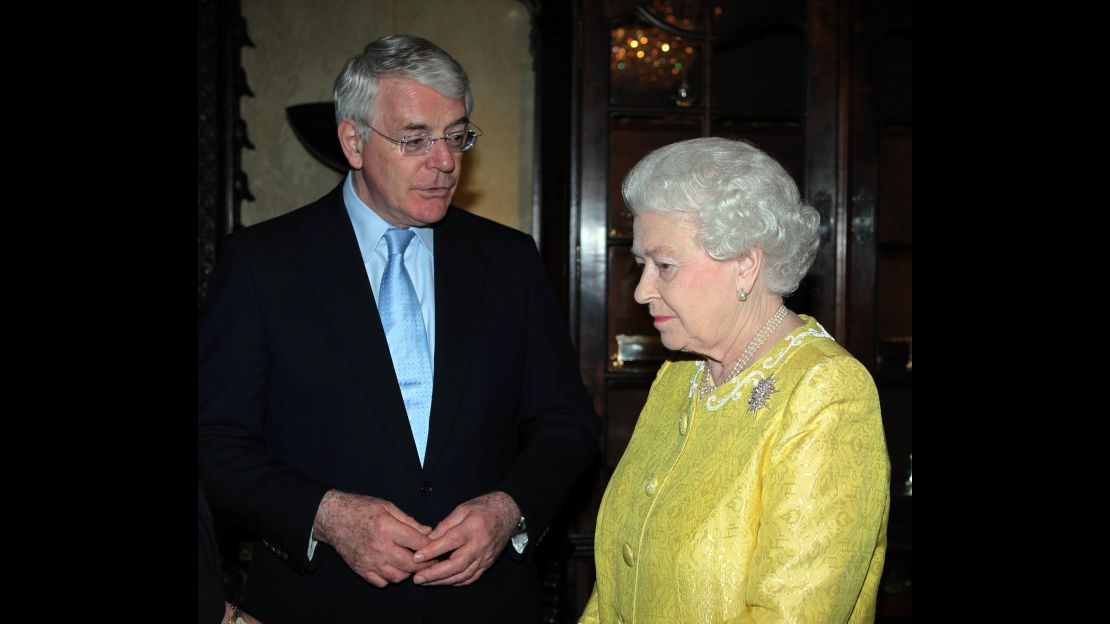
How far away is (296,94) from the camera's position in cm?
383

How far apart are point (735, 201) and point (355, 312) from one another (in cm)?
86

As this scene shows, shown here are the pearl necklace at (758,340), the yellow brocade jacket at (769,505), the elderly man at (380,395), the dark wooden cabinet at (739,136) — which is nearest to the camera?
the yellow brocade jacket at (769,505)

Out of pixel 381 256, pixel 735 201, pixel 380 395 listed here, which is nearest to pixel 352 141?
pixel 381 256

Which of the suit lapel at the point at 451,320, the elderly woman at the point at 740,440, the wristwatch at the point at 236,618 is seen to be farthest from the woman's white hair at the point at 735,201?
the wristwatch at the point at 236,618

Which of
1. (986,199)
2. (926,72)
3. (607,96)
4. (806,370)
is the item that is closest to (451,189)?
(806,370)

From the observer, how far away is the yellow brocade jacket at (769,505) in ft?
4.40

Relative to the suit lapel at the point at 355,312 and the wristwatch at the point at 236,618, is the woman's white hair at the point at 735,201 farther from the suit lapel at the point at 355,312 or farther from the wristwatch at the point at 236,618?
the wristwatch at the point at 236,618

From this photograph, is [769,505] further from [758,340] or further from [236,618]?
[236,618]

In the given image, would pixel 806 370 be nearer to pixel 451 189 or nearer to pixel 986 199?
pixel 986 199

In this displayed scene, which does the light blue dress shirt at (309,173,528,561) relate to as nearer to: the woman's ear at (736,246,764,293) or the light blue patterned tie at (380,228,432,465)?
the light blue patterned tie at (380,228,432,465)

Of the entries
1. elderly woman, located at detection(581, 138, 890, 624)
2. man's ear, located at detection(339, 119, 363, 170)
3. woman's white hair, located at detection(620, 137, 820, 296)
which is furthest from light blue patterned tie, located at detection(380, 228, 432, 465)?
woman's white hair, located at detection(620, 137, 820, 296)

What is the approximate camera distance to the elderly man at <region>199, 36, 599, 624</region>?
186 cm

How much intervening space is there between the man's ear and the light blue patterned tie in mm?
171

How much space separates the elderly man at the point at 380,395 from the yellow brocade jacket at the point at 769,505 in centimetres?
Answer: 39
